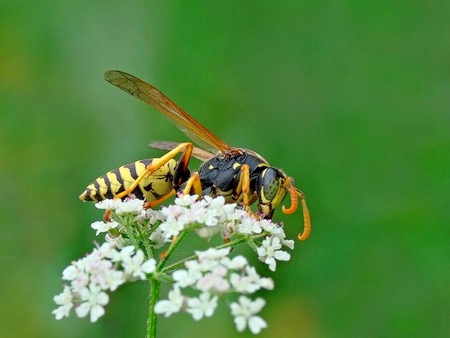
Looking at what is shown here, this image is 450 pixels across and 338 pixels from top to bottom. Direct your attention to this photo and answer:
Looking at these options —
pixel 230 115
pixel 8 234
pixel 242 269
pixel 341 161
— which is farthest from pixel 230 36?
pixel 242 269

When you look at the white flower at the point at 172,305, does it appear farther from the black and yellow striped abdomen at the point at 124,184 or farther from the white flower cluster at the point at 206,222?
the black and yellow striped abdomen at the point at 124,184

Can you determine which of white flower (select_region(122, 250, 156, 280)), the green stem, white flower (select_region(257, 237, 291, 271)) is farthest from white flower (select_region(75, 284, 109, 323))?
white flower (select_region(257, 237, 291, 271))

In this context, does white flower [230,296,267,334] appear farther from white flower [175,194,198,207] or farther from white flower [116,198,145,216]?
white flower [116,198,145,216]

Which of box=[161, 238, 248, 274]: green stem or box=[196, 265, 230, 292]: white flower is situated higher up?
box=[196, 265, 230, 292]: white flower

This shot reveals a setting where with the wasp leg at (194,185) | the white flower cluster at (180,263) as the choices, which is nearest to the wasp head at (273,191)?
the white flower cluster at (180,263)

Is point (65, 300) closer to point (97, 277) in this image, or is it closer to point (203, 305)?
point (97, 277)
